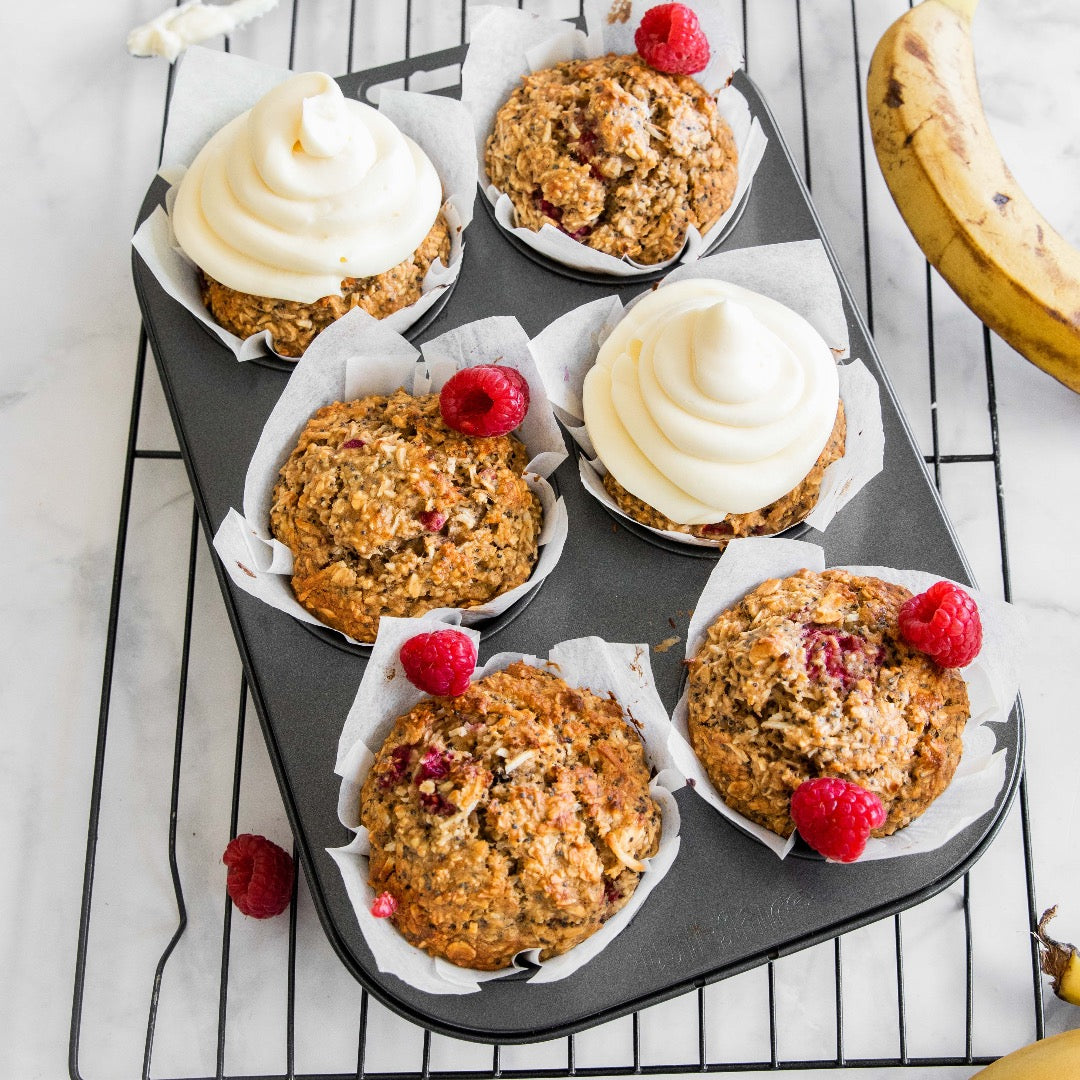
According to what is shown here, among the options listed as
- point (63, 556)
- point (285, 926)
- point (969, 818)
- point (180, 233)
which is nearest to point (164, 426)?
point (63, 556)

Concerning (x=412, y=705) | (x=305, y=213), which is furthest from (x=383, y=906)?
(x=305, y=213)

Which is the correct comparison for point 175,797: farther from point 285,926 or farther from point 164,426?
point 164,426

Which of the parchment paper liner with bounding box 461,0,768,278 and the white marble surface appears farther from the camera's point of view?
the white marble surface

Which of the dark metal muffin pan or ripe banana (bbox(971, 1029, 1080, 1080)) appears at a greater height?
the dark metal muffin pan

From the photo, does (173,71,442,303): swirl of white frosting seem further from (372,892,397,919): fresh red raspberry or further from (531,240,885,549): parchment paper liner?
(372,892,397,919): fresh red raspberry

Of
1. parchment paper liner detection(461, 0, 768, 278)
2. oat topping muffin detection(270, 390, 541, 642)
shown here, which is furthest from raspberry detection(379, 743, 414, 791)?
parchment paper liner detection(461, 0, 768, 278)

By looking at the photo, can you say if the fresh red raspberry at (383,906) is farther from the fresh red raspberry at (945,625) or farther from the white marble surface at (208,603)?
the fresh red raspberry at (945,625)

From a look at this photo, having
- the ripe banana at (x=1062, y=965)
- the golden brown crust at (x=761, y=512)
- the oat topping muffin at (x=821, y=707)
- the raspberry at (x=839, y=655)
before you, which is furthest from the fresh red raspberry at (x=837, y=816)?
the ripe banana at (x=1062, y=965)

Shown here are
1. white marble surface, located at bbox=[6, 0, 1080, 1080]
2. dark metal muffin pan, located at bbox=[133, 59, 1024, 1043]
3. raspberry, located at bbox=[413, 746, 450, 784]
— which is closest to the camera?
raspberry, located at bbox=[413, 746, 450, 784]
